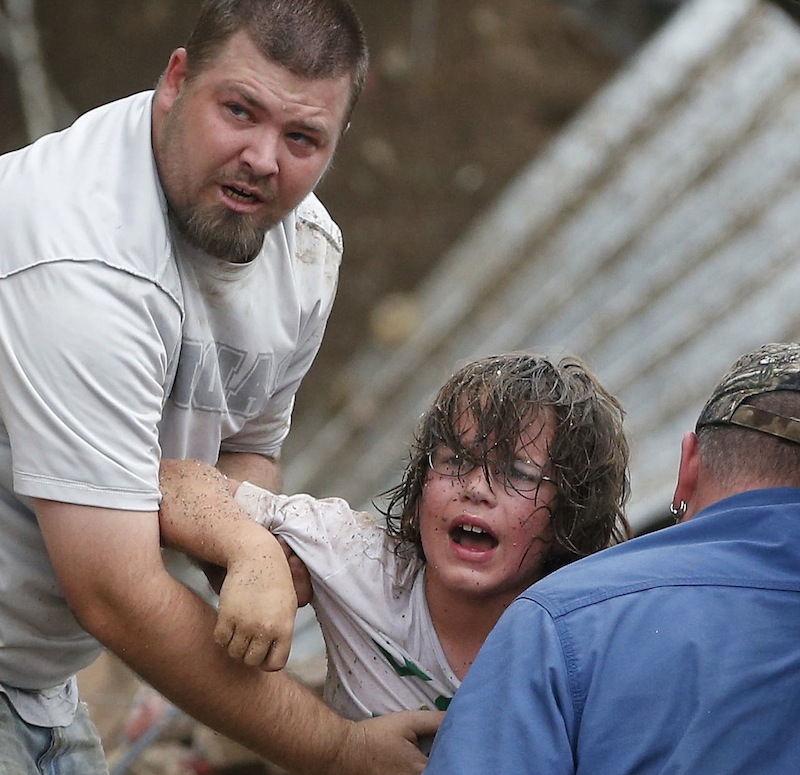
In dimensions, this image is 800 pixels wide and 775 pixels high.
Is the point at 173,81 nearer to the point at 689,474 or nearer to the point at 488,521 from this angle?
the point at 488,521

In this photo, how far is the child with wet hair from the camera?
2.59 m

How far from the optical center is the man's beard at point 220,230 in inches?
101

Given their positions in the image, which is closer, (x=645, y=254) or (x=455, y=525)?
(x=455, y=525)

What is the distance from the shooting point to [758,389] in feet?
7.18

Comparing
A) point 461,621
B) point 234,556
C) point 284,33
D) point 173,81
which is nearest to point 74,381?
point 234,556

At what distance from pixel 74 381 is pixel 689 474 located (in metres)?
1.02

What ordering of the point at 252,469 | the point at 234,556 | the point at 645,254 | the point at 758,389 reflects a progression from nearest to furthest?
the point at 758,389
the point at 234,556
the point at 252,469
the point at 645,254

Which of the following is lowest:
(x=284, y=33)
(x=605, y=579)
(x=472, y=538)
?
(x=472, y=538)

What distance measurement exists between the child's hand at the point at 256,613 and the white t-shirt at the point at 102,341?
0.21 metres

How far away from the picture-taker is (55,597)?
2.70 m

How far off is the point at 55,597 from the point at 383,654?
637mm

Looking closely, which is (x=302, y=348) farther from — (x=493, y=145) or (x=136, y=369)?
(x=493, y=145)

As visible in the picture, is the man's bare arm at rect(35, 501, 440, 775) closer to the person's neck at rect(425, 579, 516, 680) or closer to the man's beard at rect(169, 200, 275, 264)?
the person's neck at rect(425, 579, 516, 680)

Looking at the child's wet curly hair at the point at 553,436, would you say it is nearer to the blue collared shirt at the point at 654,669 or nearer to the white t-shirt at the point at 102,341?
the white t-shirt at the point at 102,341
